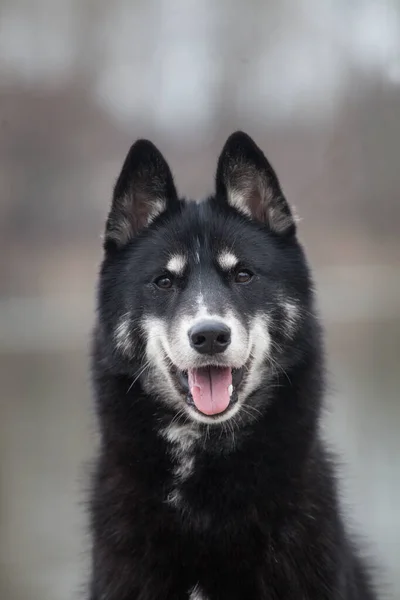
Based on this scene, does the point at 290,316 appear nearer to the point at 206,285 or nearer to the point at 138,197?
the point at 206,285

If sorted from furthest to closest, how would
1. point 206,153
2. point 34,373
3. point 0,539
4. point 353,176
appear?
point 353,176 < point 206,153 < point 34,373 < point 0,539

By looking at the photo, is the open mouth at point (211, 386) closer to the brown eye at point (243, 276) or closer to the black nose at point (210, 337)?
the black nose at point (210, 337)

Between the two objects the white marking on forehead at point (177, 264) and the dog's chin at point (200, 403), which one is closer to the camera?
the dog's chin at point (200, 403)

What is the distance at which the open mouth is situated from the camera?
2.60 m

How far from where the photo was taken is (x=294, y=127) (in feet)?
32.7

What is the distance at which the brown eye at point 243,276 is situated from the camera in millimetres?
2758

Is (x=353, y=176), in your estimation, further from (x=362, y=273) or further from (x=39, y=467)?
(x=39, y=467)

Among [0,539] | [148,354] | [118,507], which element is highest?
[148,354]

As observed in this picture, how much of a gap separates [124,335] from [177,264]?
273mm

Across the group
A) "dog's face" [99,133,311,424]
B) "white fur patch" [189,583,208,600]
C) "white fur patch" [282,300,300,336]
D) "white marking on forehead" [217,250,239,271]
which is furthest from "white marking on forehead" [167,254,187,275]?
"white fur patch" [189,583,208,600]

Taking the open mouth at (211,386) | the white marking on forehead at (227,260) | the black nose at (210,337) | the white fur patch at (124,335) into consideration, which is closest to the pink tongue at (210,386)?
the open mouth at (211,386)

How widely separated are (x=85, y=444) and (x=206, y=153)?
4.15 metres

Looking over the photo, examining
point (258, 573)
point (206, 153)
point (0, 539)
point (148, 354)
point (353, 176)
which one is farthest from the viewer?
point (353, 176)

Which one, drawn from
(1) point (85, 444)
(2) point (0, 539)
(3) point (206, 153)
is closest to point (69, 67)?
(3) point (206, 153)
